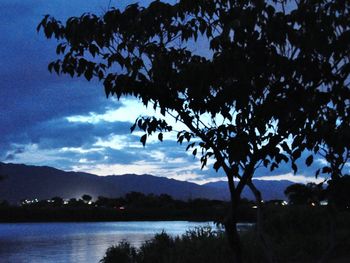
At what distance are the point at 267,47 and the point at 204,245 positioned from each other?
12.9 metres

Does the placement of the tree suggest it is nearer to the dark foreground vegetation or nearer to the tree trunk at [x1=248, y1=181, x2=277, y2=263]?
the tree trunk at [x1=248, y1=181, x2=277, y2=263]

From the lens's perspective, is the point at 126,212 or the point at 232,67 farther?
the point at 126,212

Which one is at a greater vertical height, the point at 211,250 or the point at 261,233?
the point at 261,233

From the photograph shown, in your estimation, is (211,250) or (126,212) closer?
(211,250)

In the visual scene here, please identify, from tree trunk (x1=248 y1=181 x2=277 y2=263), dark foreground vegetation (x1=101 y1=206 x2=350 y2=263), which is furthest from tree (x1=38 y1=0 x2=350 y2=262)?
dark foreground vegetation (x1=101 y1=206 x2=350 y2=263)

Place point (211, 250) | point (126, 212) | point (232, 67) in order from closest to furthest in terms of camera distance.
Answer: point (232, 67), point (211, 250), point (126, 212)

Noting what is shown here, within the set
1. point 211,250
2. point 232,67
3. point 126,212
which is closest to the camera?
point 232,67

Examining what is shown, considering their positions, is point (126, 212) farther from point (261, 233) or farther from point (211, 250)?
point (261, 233)

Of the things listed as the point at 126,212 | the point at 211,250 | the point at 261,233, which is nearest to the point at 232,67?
the point at 261,233

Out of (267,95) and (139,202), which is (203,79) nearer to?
(267,95)

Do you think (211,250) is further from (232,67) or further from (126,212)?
(126,212)

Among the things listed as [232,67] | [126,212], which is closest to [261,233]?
[232,67]

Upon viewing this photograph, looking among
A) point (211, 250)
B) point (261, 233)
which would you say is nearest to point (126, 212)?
point (211, 250)

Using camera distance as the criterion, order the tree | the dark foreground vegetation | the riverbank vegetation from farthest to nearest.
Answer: the riverbank vegetation → the dark foreground vegetation → the tree
